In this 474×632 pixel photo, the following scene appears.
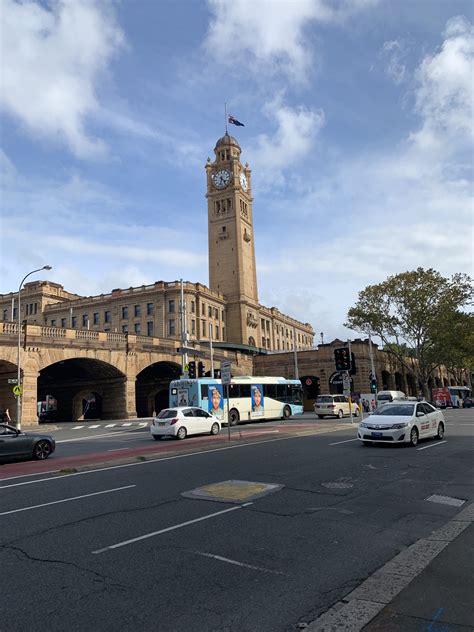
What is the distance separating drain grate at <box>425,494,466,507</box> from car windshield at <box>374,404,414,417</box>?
326 inches

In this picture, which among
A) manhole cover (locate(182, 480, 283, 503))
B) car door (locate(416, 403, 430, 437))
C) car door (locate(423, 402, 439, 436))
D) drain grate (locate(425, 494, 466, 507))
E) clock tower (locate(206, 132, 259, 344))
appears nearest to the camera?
drain grate (locate(425, 494, 466, 507))

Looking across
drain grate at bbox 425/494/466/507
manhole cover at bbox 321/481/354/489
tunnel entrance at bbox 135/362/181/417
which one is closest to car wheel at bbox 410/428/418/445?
manhole cover at bbox 321/481/354/489

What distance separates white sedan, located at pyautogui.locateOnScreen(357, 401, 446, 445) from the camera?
15.8 meters

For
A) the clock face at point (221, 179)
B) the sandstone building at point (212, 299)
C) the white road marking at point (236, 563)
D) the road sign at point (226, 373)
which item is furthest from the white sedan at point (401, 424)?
the clock face at point (221, 179)

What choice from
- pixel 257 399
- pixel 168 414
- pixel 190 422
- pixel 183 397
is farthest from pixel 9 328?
pixel 190 422

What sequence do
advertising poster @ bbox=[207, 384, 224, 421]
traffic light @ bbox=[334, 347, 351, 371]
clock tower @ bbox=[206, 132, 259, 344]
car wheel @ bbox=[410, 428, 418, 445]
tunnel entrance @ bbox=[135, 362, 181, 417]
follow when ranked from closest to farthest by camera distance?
car wheel @ bbox=[410, 428, 418, 445] → traffic light @ bbox=[334, 347, 351, 371] → advertising poster @ bbox=[207, 384, 224, 421] → tunnel entrance @ bbox=[135, 362, 181, 417] → clock tower @ bbox=[206, 132, 259, 344]

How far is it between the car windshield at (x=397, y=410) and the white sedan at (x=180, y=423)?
9202 millimetres

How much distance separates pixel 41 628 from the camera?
4051mm

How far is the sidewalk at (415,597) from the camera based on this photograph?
4.01m

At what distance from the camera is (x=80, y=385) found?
5334 centimetres

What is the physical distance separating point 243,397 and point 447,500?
82.6 feet

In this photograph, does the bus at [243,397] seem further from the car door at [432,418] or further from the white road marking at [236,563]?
the white road marking at [236,563]

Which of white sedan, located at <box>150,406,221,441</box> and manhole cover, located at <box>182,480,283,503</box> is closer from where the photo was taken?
manhole cover, located at <box>182,480,283,503</box>

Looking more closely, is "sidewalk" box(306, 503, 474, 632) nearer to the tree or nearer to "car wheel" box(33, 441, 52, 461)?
"car wheel" box(33, 441, 52, 461)
